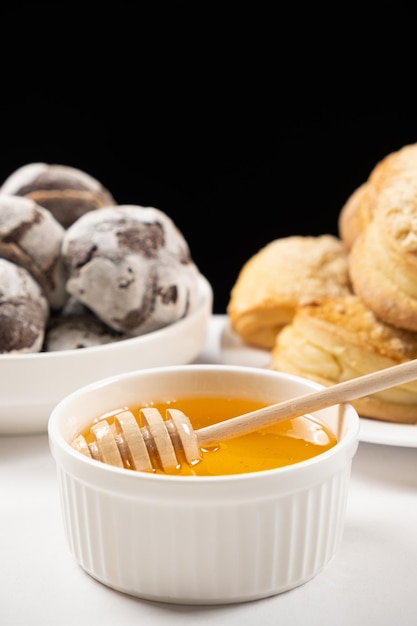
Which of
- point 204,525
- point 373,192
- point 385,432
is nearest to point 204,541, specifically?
point 204,525

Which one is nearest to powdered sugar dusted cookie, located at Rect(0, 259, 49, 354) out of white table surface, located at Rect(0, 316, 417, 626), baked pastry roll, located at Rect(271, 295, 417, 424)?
white table surface, located at Rect(0, 316, 417, 626)

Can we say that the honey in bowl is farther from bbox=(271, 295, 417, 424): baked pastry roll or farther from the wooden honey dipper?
bbox=(271, 295, 417, 424): baked pastry roll

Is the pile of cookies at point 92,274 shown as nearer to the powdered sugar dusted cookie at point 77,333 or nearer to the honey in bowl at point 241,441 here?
the powdered sugar dusted cookie at point 77,333

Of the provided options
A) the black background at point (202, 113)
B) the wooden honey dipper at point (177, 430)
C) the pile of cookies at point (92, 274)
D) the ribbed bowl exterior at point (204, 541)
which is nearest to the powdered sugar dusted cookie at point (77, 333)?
the pile of cookies at point (92, 274)

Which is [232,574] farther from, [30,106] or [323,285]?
[30,106]

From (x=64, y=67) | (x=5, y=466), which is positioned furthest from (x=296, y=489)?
(x=64, y=67)


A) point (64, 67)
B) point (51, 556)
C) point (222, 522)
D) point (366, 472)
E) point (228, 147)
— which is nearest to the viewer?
point (222, 522)

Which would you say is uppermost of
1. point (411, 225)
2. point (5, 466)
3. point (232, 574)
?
point (411, 225)
